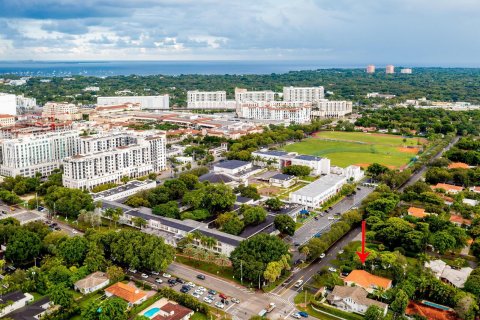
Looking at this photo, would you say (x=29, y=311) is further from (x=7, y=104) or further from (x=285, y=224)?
(x=7, y=104)

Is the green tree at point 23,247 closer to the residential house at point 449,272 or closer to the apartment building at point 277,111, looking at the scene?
the residential house at point 449,272

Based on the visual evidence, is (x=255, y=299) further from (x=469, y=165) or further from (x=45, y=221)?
(x=469, y=165)

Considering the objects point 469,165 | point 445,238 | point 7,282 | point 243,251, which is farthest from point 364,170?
point 7,282

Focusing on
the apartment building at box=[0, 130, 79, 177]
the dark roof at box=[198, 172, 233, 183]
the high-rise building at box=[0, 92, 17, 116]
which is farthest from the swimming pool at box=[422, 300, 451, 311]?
the high-rise building at box=[0, 92, 17, 116]

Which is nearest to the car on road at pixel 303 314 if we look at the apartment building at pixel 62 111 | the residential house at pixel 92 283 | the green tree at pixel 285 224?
the green tree at pixel 285 224

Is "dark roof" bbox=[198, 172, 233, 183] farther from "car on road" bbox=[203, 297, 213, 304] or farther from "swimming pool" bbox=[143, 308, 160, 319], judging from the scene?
"swimming pool" bbox=[143, 308, 160, 319]

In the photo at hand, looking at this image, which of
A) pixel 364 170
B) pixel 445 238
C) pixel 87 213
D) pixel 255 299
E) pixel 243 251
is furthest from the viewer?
pixel 364 170

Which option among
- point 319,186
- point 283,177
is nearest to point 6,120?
point 283,177
